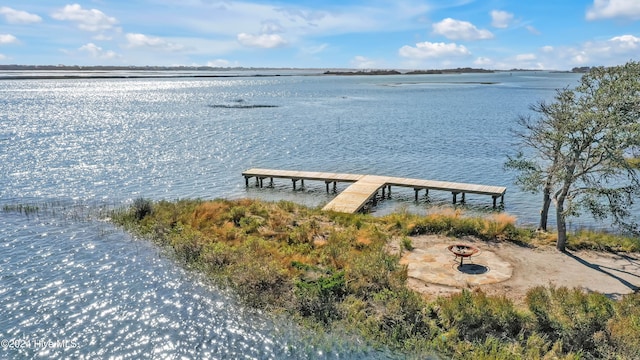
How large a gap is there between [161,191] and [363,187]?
12.5m

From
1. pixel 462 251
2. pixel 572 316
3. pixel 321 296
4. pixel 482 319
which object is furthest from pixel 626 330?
pixel 321 296

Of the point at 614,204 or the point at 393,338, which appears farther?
the point at 614,204

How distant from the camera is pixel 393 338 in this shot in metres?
11.4

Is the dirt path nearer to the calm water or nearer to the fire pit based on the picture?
the fire pit

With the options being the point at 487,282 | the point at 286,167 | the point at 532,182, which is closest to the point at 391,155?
the point at 286,167

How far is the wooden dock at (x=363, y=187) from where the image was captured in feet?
78.4

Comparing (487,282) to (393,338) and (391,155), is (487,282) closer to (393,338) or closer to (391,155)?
(393,338)

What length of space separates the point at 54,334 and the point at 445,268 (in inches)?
457

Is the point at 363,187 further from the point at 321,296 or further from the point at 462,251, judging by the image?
the point at 321,296

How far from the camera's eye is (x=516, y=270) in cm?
1486

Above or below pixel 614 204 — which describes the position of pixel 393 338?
below

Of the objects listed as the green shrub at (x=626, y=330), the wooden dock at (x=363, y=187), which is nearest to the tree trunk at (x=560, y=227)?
the green shrub at (x=626, y=330)

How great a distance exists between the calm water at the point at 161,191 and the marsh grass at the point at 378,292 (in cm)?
99

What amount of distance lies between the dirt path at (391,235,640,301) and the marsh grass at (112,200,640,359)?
0.72 meters
